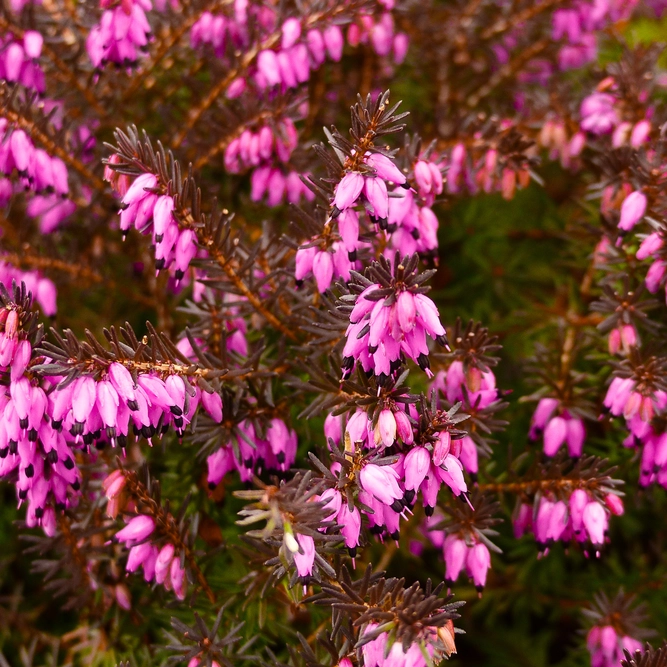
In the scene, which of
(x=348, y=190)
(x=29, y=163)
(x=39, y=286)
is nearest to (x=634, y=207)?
(x=348, y=190)

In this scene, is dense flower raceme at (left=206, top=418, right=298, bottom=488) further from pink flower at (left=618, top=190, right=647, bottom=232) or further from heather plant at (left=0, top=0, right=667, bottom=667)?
pink flower at (left=618, top=190, right=647, bottom=232)

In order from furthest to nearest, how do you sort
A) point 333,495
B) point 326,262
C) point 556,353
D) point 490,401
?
point 556,353 < point 490,401 < point 326,262 < point 333,495

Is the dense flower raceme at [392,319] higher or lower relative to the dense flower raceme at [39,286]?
higher

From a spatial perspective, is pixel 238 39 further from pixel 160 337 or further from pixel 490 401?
pixel 490 401

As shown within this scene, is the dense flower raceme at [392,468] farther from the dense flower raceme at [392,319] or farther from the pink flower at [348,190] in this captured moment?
the pink flower at [348,190]

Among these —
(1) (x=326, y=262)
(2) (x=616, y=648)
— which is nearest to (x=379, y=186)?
(1) (x=326, y=262)

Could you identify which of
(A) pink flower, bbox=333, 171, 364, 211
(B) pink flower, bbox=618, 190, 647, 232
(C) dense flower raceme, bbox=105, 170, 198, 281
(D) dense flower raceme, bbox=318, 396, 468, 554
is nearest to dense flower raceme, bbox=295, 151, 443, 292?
(A) pink flower, bbox=333, 171, 364, 211

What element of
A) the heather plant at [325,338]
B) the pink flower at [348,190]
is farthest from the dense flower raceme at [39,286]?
the pink flower at [348,190]

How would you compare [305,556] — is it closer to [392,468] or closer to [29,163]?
Result: [392,468]
